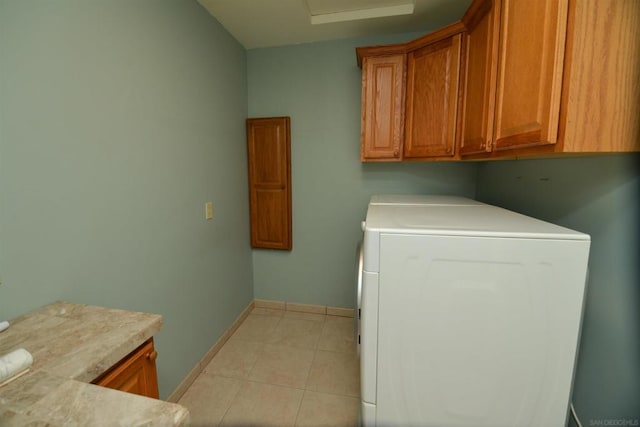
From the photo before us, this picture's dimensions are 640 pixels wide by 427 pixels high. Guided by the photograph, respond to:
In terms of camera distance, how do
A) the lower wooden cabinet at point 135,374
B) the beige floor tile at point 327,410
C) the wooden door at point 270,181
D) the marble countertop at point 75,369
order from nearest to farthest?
the marble countertop at point 75,369 < the lower wooden cabinet at point 135,374 < the beige floor tile at point 327,410 < the wooden door at point 270,181

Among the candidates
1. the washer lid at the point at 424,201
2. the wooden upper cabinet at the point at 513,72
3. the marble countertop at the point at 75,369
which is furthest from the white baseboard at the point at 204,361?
the wooden upper cabinet at the point at 513,72

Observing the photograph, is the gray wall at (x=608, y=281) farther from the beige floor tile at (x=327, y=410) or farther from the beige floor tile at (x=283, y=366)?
the beige floor tile at (x=283, y=366)

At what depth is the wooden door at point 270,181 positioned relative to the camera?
2.46m

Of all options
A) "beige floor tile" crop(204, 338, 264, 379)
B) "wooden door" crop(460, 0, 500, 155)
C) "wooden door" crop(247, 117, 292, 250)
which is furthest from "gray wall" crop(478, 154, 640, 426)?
"wooden door" crop(247, 117, 292, 250)

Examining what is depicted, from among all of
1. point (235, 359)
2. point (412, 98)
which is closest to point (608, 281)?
point (412, 98)

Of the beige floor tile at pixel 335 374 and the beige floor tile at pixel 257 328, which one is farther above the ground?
the beige floor tile at pixel 257 328

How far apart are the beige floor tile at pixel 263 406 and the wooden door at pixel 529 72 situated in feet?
5.86

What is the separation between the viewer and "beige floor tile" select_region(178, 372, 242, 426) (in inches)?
60.7

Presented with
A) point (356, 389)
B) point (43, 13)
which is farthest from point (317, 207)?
point (43, 13)

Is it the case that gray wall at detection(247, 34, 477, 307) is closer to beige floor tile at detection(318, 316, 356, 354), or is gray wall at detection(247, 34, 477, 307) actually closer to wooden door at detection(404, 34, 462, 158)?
beige floor tile at detection(318, 316, 356, 354)


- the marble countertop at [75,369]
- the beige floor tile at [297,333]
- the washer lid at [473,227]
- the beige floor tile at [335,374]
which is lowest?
the beige floor tile at [335,374]

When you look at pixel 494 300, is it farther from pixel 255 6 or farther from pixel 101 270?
pixel 255 6

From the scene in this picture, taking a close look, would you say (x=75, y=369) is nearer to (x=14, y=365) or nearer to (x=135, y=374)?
(x=14, y=365)

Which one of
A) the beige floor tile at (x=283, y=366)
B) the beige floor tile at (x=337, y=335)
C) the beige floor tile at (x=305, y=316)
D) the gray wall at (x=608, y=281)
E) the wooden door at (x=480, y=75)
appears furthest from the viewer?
the beige floor tile at (x=305, y=316)
